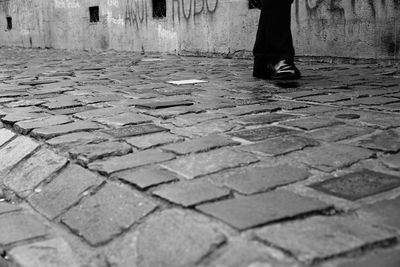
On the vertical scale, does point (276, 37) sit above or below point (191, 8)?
below

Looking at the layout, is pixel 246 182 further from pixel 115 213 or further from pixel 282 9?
pixel 282 9

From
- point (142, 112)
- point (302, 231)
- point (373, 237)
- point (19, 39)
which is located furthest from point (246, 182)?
point (19, 39)

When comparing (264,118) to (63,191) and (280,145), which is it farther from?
(63,191)

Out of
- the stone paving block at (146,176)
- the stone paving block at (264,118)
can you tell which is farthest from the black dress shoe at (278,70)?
the stone paving block at (146,176)

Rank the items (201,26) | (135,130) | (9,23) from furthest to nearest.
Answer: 1. (9,23)
2. (201,26)
3. (135,130)

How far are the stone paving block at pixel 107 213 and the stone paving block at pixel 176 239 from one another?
84 millimetres

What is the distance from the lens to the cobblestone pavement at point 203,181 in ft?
4.30

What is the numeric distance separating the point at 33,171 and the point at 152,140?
0.51m

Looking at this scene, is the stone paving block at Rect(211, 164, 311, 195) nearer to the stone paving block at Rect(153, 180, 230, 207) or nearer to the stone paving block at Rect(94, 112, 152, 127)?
the stone paving block at Rect(153, 180, 230, 207)

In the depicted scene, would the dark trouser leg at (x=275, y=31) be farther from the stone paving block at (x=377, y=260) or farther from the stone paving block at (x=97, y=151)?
the stone paving block at (x=377, y=260)

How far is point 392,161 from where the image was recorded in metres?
1.91

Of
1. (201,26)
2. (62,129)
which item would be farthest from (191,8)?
(62,129)

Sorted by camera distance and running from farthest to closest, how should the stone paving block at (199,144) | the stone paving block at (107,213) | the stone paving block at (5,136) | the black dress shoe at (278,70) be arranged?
the black dress shoe at (278,70), the stone paving block at (5,136), the stone paving block at (199,144), the stone paving block at (107,213)

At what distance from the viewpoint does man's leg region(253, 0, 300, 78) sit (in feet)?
13.5
